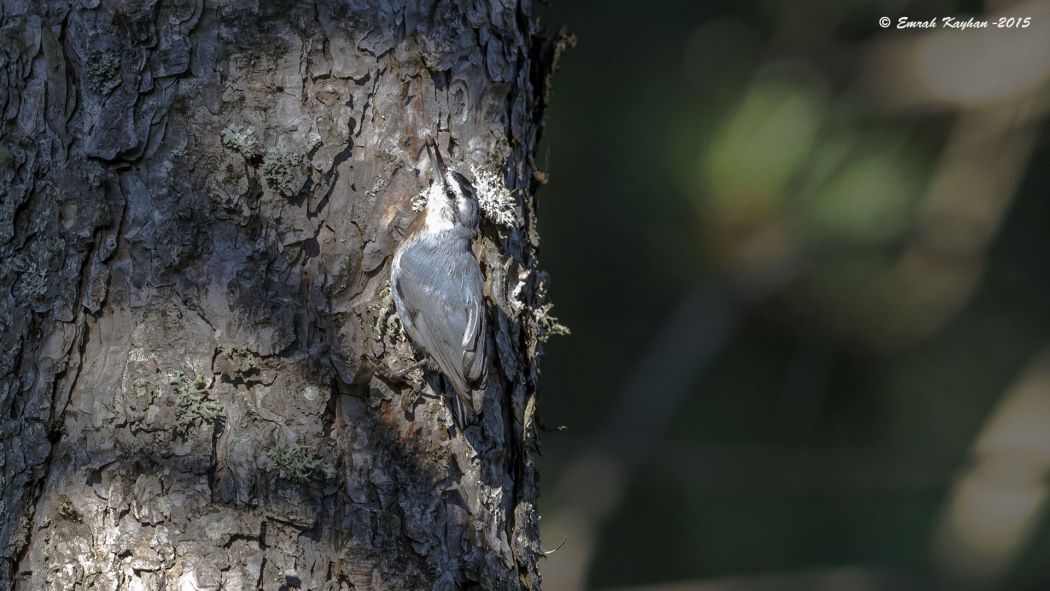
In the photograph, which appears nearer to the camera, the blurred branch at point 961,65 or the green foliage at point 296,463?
the green foliage at point 296,463

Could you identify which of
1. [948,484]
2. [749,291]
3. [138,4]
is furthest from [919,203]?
[138,4]

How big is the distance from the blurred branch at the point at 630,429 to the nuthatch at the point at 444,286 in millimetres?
2194

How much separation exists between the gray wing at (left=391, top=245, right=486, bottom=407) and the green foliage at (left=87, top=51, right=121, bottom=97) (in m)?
0.41

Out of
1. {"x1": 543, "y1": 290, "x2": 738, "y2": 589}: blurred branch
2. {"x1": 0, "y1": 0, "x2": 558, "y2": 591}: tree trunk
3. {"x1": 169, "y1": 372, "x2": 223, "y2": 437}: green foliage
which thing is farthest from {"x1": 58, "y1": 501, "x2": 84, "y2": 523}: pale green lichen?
{"x1": 543, "y1": 290, "x2": 738, "y2": 589}: blurred branch

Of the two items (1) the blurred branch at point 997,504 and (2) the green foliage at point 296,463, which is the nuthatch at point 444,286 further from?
(1) the blurred branch at point 997,504

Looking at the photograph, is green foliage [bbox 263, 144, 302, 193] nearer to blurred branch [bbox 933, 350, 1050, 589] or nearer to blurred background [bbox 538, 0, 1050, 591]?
blurred background [bbox 538, 0, 1050, 591]

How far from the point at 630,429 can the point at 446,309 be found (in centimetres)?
227

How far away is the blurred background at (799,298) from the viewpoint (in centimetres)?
306

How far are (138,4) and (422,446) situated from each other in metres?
0.66

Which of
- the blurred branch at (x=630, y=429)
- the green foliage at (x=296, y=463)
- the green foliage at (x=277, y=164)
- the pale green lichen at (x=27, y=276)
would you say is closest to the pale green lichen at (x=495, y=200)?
the green foliage at (x=277, y=164)

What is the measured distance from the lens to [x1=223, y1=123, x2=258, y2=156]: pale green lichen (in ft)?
3.59

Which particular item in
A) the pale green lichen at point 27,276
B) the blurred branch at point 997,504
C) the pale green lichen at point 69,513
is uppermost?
the pale green lichen at point 27,276

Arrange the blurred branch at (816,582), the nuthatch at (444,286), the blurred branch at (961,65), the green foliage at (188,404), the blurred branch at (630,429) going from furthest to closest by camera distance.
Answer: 1. the blurred branch at (630,429)
2. the blurred branch at (816,582)
3. the blurred branch at (961,65)
4. the nuthatch at (444,286)
5. the green foliage at (188,404)

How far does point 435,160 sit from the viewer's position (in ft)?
3.84
